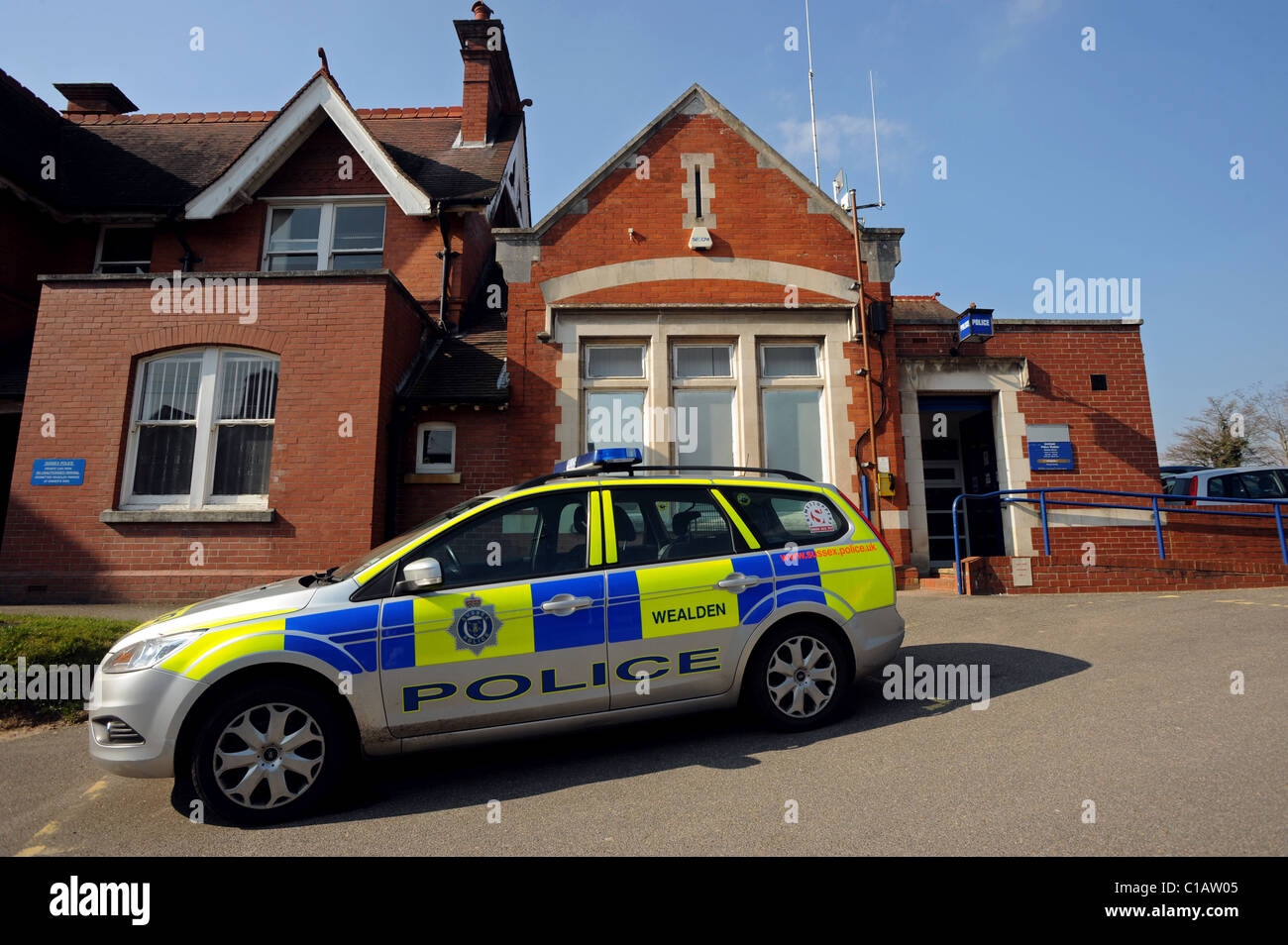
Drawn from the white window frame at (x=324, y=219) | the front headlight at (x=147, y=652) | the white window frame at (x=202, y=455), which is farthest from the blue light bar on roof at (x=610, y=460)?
the white window frame at (x=324, y=219)

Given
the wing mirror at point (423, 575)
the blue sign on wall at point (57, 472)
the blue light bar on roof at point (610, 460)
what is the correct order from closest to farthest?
1. the wing mirror at point (423, 575)
2. the blue light bar on roof at point (610, 460)
3. the blue sign on wall at point (57, 472)

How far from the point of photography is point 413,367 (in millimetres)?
11055

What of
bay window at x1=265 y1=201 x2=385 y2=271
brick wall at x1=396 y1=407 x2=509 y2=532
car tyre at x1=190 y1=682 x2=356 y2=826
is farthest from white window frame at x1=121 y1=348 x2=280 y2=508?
car tyre at x1=190 y1=682 x2=356 y2=826

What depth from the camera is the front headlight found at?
3561 millimetres

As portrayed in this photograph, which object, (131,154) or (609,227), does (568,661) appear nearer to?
(609,227)

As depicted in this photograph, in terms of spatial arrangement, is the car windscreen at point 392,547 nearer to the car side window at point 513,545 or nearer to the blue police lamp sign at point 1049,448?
the car side window at point 513,545

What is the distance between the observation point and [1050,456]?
443 inches

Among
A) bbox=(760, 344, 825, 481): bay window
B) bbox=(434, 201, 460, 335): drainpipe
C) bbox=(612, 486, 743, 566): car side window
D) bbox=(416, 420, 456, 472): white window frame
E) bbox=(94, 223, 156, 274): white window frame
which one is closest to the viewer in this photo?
bbox=(612, 486, 743, 566): car side window

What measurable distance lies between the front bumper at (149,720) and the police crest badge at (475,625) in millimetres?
1289

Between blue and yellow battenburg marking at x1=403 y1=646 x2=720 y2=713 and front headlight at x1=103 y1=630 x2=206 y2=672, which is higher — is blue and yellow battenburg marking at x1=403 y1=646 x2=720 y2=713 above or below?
below

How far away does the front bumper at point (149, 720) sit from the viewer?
3.48 meters

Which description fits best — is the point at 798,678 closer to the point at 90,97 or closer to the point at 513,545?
the point at 513,545

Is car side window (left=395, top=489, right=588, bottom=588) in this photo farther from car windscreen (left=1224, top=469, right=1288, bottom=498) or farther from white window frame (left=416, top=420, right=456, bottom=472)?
car windscreen (left=1224, top=469, right=1288, bottom=498)

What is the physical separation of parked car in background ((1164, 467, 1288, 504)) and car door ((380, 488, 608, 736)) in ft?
42.6
